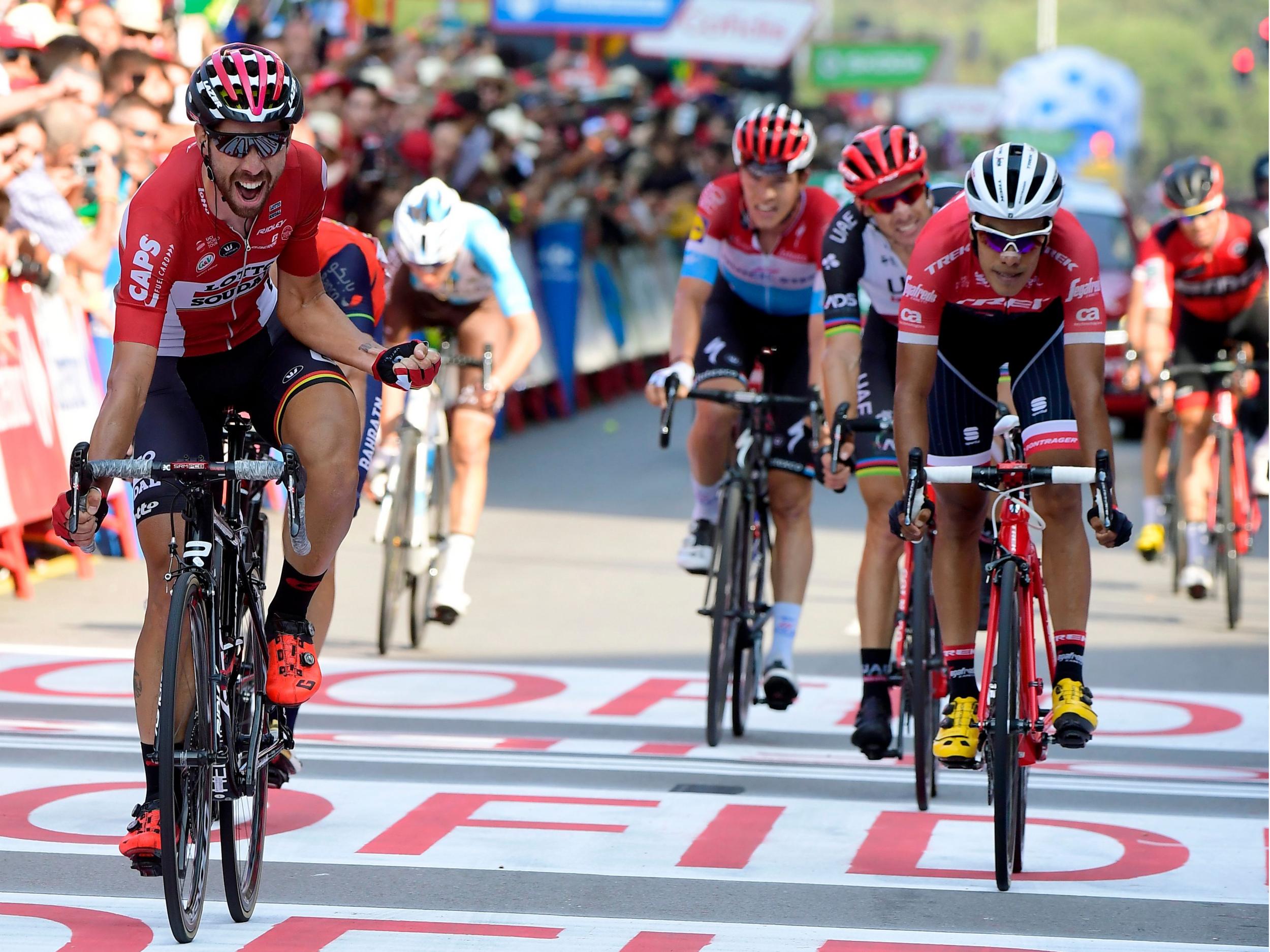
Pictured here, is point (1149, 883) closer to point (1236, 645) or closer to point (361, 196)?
point (1236, 645)

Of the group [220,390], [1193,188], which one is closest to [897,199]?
[220,390]

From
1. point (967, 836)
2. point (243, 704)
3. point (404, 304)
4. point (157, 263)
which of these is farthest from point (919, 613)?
point (404, 304)

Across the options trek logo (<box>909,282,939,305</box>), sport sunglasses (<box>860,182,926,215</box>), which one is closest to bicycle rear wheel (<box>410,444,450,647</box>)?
sport sunglasses (<box>860,182,926,215</box>)

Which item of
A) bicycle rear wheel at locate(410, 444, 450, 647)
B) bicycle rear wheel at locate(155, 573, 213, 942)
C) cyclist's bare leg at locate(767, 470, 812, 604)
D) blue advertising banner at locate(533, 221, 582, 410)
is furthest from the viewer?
blue advertising banner at locate(533, 221, 582, 410)

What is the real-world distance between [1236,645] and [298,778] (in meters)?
5.30

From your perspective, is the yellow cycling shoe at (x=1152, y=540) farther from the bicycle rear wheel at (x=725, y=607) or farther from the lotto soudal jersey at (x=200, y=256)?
the lotto soudal jersey at (x=200, y=256)

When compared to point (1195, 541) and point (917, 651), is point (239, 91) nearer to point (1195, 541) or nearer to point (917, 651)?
point (917, 651)

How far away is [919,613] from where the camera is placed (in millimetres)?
6816

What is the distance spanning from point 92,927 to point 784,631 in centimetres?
341

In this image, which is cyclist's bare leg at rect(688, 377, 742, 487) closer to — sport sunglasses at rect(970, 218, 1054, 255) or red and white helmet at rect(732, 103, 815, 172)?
red and white helmet at rect(732, 103, 815, 172)

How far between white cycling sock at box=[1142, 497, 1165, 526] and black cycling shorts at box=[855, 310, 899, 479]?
5223 millimetres

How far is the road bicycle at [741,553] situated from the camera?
768 cm

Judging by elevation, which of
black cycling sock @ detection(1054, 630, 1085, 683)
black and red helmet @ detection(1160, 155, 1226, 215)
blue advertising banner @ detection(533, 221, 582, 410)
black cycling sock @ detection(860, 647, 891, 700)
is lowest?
black cycling sock @ detection(860, 647, 891, 700)

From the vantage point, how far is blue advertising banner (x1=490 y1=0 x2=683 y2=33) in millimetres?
28453
